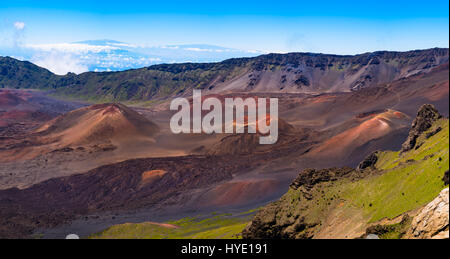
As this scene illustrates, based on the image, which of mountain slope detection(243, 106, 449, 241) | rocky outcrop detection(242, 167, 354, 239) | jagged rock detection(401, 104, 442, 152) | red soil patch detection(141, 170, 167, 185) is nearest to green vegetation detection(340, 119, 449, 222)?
mountain slope detection(243, 106, 449, 241)

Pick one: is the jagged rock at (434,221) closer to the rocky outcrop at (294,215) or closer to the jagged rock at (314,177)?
the rocky outcrop at (294,215)

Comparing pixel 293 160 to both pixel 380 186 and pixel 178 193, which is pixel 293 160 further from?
pixel 380 186

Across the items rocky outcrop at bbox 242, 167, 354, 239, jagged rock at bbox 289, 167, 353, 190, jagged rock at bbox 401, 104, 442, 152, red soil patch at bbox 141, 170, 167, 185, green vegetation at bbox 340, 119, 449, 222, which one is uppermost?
jagged rock at bbox 401, 104, 442, 152

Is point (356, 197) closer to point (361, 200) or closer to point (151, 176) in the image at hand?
point (361, 200)

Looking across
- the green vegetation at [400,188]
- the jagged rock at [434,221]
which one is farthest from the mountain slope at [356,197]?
the jagged rock at [434,221]

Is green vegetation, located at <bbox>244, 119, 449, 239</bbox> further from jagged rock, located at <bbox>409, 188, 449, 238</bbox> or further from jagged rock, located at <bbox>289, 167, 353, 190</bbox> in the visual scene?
jagged rock, located at <bbox>409, 188, 449, 238</bbox>

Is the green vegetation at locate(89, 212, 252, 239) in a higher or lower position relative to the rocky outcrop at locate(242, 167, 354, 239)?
lower
